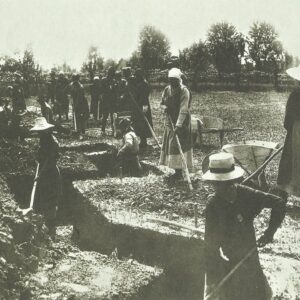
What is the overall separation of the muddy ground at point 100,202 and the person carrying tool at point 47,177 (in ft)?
1.47

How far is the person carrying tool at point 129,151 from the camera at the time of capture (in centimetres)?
877

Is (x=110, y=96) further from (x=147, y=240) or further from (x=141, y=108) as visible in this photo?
(x=147, y=240)

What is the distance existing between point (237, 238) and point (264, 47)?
34.1 meters

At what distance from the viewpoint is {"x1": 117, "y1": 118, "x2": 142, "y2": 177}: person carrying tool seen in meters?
8.77

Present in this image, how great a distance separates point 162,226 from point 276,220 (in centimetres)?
289

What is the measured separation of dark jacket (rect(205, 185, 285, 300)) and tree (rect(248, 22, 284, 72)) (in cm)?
3248

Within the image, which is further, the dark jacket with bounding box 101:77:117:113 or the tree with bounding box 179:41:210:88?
the tree with bounding box 179:41:210:88

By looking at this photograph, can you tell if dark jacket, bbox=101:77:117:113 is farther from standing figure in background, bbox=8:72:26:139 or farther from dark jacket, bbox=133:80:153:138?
dark jacket, bbox=133:80:153:138

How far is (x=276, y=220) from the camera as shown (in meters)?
3.55

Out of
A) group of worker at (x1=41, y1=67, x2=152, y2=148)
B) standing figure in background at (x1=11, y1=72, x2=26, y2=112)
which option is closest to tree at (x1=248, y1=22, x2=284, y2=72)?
group of worker at (x1=41, y1=67, x2=152, y2=148)

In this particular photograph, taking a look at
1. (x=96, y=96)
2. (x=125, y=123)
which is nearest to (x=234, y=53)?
(x=96, y=96)

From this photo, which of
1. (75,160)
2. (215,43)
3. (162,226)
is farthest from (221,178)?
(215,43)

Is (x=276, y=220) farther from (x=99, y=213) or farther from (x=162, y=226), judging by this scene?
(x=99, y=213)

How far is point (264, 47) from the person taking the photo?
35.8m
